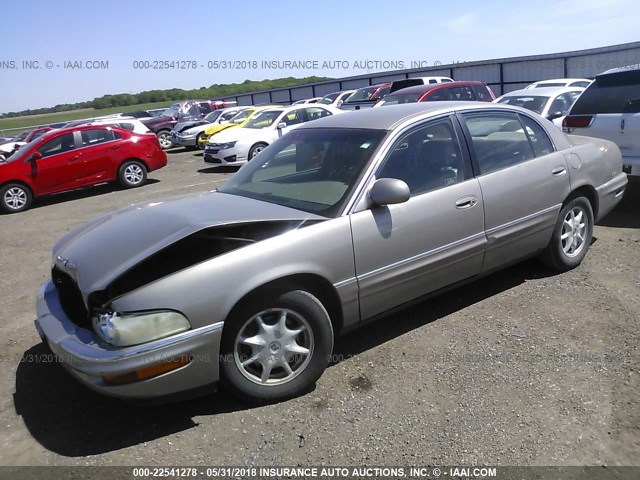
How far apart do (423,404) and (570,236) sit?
2562mm

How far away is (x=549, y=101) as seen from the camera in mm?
9969

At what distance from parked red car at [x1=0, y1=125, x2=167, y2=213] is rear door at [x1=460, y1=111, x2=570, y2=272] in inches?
381

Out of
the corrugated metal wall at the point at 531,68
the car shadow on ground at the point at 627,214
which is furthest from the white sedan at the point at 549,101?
the corrugated metal wall at the point at 531,68

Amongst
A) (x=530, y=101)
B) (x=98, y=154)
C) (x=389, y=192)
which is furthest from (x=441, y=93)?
(x=389, y=192)

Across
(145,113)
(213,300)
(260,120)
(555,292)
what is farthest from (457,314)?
(145,113)

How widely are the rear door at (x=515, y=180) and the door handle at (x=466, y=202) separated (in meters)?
0.12

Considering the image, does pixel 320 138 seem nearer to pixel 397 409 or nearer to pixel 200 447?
pixel 397 409

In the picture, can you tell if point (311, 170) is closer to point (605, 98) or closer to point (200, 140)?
point (605, 98)

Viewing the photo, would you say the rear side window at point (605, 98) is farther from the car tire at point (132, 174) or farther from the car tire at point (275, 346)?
the car tire at point (132, 174)

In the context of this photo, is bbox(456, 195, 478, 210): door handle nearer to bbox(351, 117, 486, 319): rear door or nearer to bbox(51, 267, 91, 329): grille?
bbox(351, 117, 486, 319): rear door

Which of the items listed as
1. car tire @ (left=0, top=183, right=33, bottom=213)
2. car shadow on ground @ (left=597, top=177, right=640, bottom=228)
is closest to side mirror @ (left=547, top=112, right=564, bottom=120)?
car shadow on ground @ (left=597, top=177, right=640, bottom=228)

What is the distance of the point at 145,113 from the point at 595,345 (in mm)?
29543

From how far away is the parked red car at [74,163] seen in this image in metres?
10.8

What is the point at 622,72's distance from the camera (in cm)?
668
